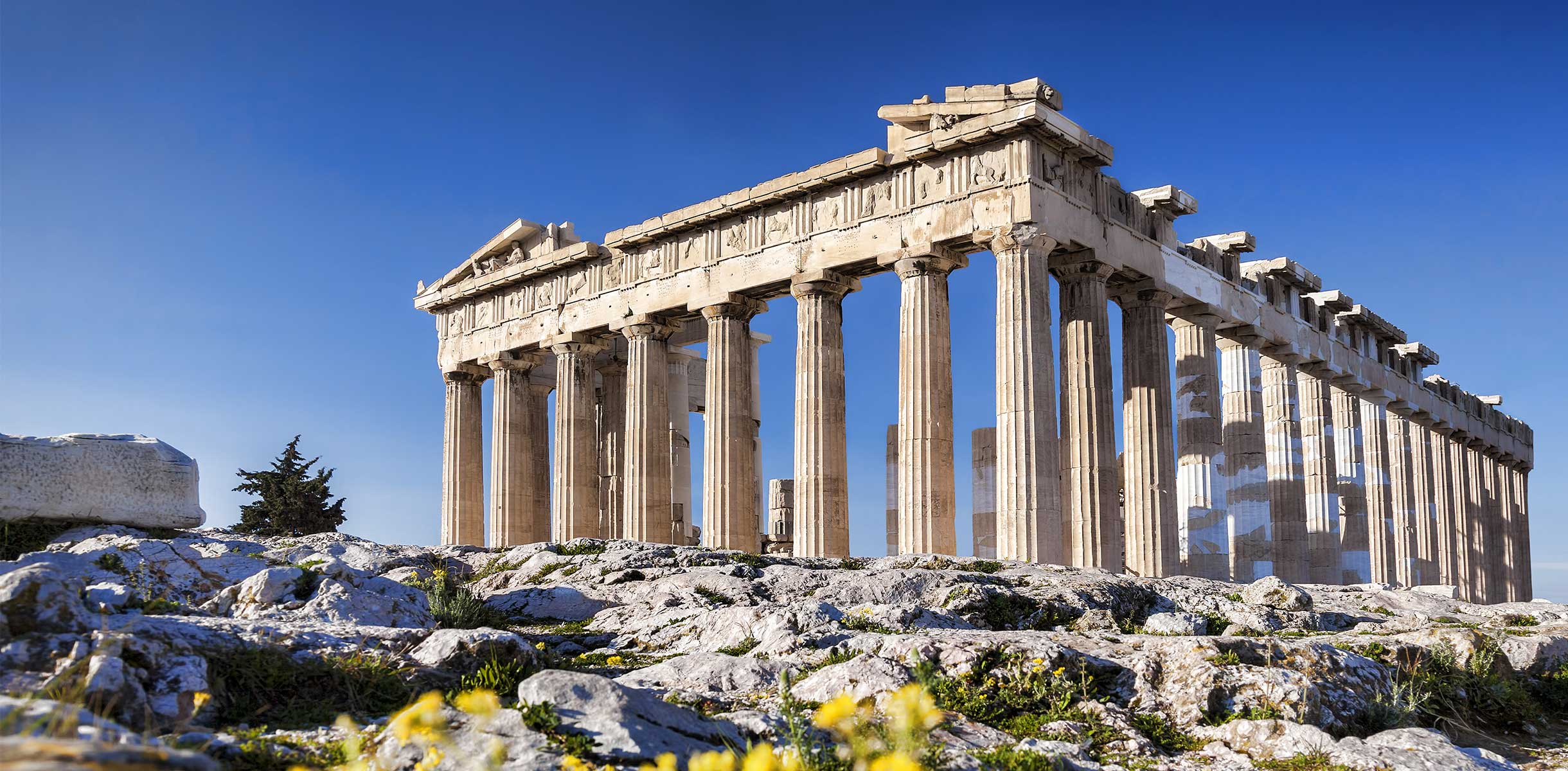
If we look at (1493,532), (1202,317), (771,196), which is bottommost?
(1493,532)

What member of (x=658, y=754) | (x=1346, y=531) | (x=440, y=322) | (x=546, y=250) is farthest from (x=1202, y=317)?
(x=658, y=754)

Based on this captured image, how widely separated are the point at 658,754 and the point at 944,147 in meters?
20.8

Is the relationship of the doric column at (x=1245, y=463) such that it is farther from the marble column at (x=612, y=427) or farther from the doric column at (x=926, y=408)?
the marble column at (x=612, y=427)

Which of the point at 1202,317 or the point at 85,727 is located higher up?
the point at 1202,317

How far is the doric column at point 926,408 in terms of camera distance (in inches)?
1004

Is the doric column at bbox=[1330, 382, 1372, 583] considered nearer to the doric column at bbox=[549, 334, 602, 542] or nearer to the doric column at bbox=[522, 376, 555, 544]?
the doric column at bbox=[549, 334, 602, 542]

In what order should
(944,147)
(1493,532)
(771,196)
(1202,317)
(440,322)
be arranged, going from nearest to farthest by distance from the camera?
(944,147)
(771,196)
(1202,317)
(440,322)
(1493,532)

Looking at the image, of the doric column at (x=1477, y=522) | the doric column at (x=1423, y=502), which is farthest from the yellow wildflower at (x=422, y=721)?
the doric column at (x=1477, y=522)

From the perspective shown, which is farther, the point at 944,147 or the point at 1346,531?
the point at 1346,531

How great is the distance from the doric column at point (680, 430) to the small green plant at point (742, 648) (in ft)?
88.9

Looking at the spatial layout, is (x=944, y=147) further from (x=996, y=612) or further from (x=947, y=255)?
(x=996, y=612)

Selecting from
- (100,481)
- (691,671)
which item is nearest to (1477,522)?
(691,671)

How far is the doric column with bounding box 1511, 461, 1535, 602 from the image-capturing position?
50031 mm

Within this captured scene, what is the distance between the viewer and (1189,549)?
3097cm
